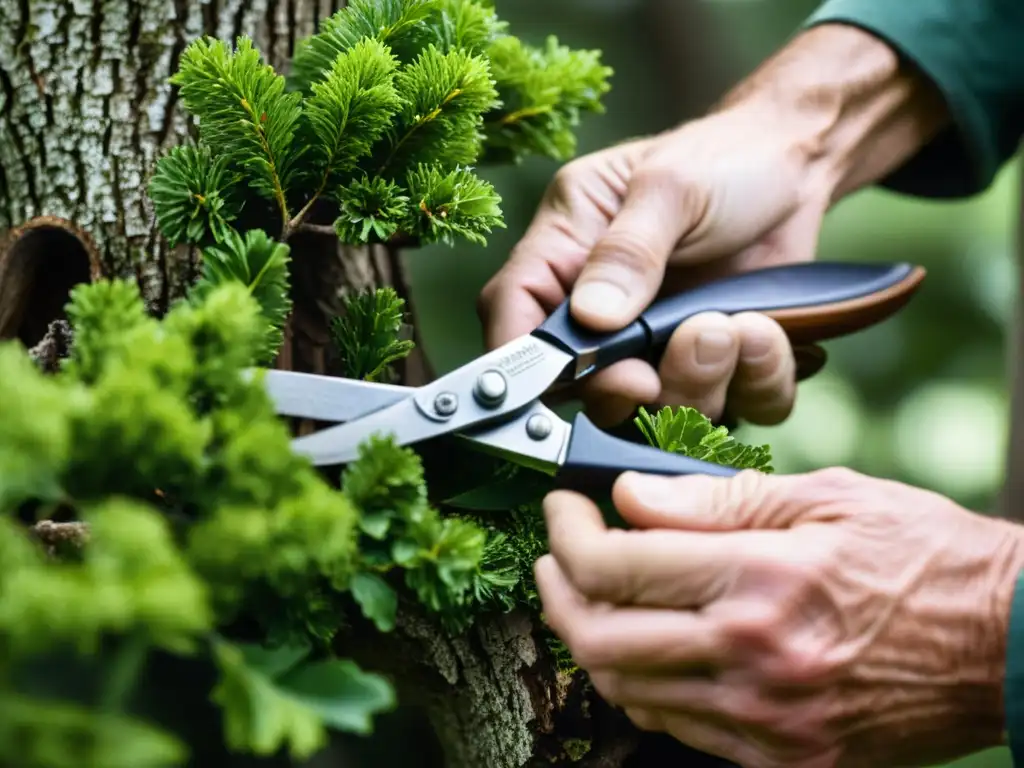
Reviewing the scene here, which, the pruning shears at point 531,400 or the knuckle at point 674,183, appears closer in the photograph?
the pruning shears at point 531,400

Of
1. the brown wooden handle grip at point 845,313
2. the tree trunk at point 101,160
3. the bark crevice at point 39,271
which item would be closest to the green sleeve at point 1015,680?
the tree trunk at point 101,160

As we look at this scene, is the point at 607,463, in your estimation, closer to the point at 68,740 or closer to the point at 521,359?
the point at 521,359

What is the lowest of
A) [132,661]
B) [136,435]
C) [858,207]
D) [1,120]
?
[132,661]

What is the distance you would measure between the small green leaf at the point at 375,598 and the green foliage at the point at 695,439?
310mm

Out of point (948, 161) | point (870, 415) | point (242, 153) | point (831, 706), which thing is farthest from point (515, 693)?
point (870, 415)

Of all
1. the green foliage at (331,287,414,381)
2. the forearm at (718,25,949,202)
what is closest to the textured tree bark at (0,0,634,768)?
the green foliage at (331,287,414,381)

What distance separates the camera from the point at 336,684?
1.86 ft

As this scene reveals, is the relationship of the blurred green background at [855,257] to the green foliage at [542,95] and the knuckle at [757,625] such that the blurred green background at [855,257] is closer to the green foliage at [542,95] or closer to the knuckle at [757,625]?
the green foliage at [542,95]

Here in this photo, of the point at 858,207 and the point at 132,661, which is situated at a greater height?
the point at 858,207

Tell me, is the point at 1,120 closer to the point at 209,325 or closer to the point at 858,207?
the point at 209,325

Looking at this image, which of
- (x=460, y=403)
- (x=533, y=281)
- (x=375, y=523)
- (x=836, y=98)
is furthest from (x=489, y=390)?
(x=836, y=98)

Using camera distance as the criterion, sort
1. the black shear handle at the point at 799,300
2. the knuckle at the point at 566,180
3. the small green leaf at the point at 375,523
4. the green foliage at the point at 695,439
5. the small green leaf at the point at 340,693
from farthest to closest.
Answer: the knuckle at the point at 566,180, the black shear handle at the point at 799,300, the green foliage at the point at 695,439, the small green leaf at the point at 375,523, the small green leaf at the point at 340,693

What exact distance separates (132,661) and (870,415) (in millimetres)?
4391

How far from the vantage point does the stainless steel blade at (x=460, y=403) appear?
80cm
